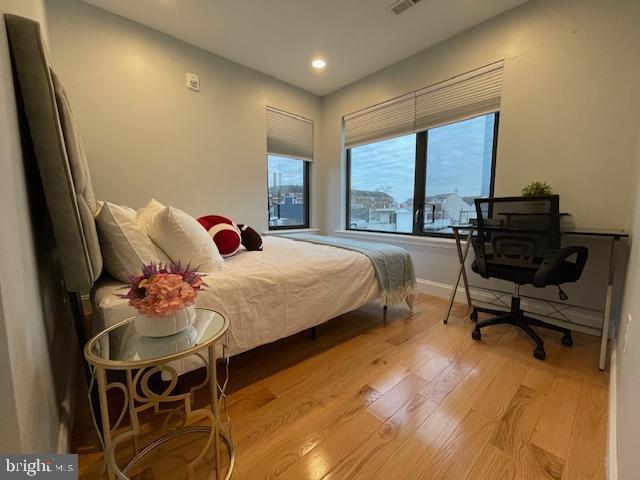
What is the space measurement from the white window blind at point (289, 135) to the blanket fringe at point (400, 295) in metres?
2.32

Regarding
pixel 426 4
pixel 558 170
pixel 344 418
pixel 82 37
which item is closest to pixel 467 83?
pixel 426 4

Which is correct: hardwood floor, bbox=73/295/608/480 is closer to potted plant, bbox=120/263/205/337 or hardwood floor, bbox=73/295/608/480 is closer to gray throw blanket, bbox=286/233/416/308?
gray throw blanket, bbox=286/233/416/308

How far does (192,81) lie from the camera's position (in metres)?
2.70

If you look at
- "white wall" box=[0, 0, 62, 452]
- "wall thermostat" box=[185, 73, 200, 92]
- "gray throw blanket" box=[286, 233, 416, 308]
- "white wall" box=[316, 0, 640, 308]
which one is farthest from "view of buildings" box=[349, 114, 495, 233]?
"white wall" box=[0, 0, 62, 452]

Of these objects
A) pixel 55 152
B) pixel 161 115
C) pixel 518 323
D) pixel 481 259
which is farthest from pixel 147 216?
pixel 518 323

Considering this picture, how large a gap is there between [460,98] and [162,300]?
294 centimetres

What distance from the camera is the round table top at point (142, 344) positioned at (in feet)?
2.53

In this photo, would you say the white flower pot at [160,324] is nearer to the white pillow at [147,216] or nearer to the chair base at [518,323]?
the white pillow at [147,216]

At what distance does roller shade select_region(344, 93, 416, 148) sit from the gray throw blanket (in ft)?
5.18

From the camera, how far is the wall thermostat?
267 centimetres

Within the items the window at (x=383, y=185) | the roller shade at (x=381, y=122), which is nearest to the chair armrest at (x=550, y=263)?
the window at (x=383, y=185)

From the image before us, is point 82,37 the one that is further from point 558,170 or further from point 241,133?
point 558,170

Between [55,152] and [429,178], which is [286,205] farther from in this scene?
[55,152]

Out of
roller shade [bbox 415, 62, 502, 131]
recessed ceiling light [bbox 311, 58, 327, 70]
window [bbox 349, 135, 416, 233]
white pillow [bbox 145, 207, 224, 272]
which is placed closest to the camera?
white pillow [bbox 145, 207, 224, 272]
